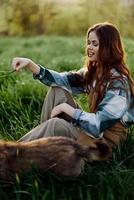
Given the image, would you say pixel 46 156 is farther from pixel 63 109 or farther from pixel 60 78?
pixel 60 78

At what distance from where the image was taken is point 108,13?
13.3 metres

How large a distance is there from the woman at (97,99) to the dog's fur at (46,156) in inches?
Answer: 7.8

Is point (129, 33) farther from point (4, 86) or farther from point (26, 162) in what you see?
point (26, 162)

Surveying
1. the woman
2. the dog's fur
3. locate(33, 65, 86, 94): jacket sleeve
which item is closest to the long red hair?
the woman

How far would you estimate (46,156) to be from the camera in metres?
4.07

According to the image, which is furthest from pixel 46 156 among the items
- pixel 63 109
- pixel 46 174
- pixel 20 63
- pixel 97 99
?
pixel 20 63

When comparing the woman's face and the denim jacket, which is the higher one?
the woman's face

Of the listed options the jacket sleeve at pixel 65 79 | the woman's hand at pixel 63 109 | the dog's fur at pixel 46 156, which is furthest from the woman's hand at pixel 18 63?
the dog's fur at pixel 46 156

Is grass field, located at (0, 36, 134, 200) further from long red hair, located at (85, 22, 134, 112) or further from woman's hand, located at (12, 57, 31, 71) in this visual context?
woman's hand, located at (12, 57, 31, 71)

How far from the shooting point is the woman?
4449 mm

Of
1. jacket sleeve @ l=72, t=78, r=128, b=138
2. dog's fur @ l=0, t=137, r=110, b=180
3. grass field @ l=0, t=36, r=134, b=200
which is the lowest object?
grass field @ l=0, t=36, r=134, b=200

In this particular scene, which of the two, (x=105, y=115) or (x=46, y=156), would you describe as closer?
(x=46, y=156)

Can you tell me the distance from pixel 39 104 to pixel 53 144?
182 centimetres

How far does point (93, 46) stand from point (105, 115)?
531mm
